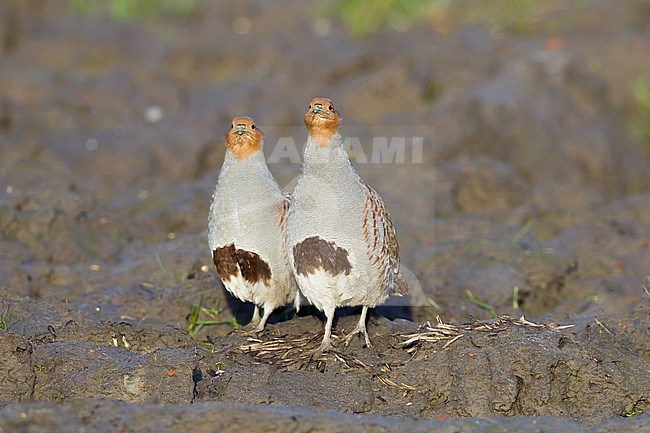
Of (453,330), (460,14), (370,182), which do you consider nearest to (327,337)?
(453,330)

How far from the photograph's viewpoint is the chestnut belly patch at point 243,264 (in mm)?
6133

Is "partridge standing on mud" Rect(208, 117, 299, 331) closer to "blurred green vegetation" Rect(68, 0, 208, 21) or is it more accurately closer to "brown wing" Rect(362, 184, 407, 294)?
"brown wing" Rect(362, 184, 407, 294)

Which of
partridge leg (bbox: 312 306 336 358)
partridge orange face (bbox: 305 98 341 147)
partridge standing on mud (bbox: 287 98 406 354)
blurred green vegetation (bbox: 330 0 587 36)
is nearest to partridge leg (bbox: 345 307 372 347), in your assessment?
partridge standing on mud (bbox: 287 98 406 354)

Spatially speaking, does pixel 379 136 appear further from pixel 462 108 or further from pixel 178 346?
pixel 178 346

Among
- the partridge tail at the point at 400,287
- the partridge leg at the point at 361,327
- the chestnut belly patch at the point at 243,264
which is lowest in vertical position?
the partridge leg at the point at 361,327

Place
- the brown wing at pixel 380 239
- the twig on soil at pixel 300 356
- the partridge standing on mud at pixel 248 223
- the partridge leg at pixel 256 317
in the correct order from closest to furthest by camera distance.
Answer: the twig on soil at pixel 300 356 → the brown wing at pixel 380 239 → the partridge standing on mud at pixel 248 223 → the partridge leg at pixel 256 317

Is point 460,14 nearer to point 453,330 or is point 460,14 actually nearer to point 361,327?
point 361,327

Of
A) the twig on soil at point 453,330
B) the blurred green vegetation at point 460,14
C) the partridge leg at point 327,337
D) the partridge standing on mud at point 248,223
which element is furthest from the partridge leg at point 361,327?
the blurred green vegetation at point 460,14

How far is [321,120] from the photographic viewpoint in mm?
5641

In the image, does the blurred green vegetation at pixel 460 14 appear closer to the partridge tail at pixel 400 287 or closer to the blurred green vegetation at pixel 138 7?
the blurred green vegetation at pixel 138 7

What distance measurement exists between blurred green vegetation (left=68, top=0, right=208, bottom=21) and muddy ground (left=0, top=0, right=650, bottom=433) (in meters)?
0.16

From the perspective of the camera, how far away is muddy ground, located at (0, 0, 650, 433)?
5195 mm

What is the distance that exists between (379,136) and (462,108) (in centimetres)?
99

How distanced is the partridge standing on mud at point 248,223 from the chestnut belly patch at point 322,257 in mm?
436
